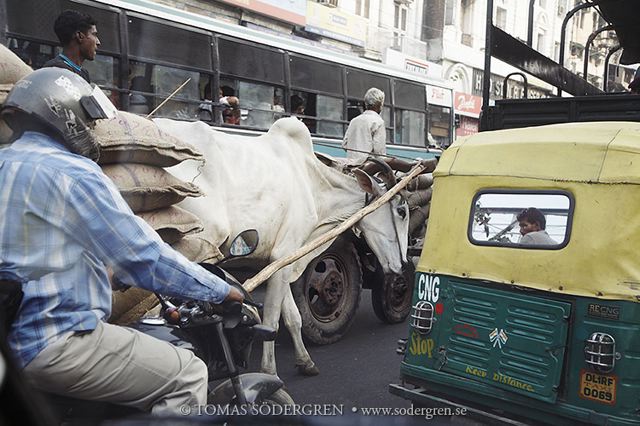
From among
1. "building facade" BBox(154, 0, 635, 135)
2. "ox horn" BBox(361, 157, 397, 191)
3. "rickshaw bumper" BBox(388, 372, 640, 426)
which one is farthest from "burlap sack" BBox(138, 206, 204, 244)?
"building facade" BBox(154, 0, 635, 135)

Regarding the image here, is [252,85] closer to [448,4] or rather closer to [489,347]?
[448,4]

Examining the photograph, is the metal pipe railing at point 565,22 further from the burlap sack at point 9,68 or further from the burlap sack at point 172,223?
the burlap sack at point 9,68

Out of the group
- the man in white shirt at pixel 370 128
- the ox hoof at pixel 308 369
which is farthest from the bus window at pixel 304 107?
the ox hoof at pixel 308 369

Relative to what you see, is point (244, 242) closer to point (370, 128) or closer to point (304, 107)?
point (370, 128)

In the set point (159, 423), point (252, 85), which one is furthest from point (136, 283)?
point (252, 85)

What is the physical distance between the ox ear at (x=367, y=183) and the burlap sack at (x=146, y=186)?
181cm

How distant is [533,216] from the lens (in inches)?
134

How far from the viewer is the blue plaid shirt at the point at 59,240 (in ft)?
5.80

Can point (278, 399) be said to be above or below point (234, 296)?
below

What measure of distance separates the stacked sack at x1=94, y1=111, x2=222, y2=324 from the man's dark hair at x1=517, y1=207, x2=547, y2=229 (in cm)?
181

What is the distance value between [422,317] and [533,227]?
80cm

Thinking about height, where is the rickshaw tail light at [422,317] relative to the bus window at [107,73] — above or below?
below

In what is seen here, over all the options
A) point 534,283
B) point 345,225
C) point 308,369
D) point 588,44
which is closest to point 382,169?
point 345,225

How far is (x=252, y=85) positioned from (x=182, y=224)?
6.30 m
